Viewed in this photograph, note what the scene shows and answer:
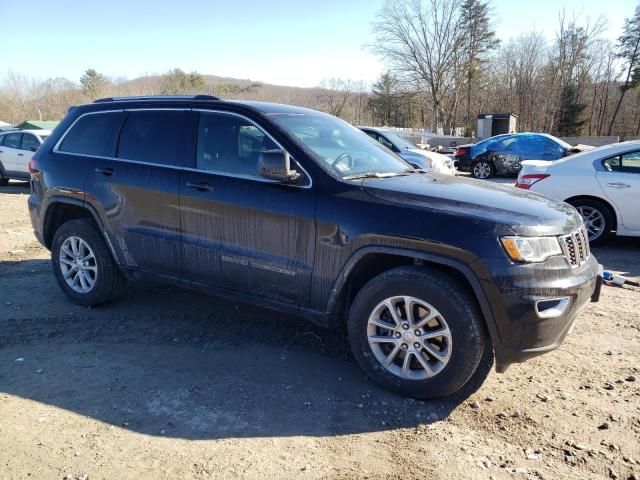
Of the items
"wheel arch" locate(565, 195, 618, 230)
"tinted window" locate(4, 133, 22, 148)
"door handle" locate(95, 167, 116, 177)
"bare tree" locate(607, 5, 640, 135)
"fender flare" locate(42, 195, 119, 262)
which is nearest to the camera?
"door handle" locate(95, 167, 116, 177)

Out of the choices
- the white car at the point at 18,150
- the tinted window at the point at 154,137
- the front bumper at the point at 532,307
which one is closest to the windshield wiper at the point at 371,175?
the front bumper at the point at 532,307

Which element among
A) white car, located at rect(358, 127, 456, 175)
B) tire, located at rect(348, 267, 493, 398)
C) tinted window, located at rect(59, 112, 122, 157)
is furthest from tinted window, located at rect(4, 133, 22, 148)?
tire, located at rect(348, 267, 493, 398)

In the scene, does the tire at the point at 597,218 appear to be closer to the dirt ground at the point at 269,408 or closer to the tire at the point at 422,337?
the dirt ground at the point at 269,408

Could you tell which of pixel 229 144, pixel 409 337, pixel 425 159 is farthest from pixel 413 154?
pixel 409 337

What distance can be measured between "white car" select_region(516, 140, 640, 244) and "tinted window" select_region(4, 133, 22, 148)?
545 inches

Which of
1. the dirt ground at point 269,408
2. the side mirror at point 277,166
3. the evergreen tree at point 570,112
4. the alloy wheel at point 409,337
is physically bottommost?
the dirt ground at point 269,408

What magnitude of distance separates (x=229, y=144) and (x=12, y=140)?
13592 mm

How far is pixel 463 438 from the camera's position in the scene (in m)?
2.90

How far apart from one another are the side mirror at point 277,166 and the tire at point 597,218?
537 cm

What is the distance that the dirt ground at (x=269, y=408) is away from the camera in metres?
2.65

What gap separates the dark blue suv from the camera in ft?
9.70

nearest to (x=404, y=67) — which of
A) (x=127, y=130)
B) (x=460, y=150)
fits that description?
(x=460, y=150)

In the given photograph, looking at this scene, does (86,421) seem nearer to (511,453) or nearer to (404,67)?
(511,453)

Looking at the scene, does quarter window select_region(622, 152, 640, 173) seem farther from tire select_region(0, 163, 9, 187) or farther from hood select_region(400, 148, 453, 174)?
tire select_region(0, 163, 9, 187)
